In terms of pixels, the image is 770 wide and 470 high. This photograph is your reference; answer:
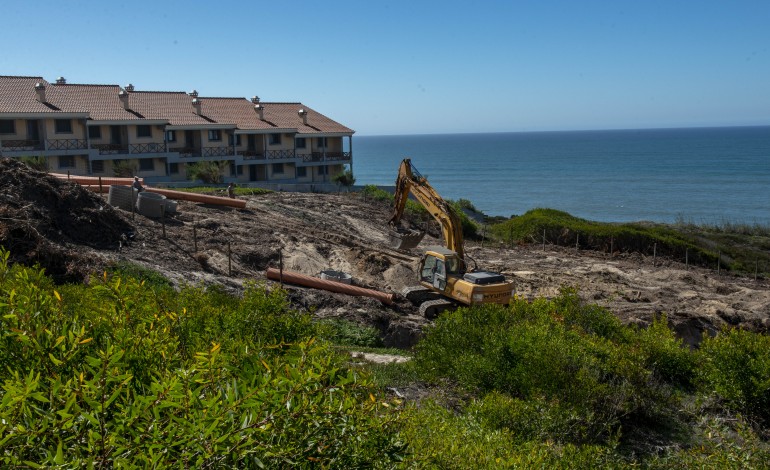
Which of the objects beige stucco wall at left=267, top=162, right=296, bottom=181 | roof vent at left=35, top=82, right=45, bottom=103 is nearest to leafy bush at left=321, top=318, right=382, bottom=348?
roof vent at left=35, top=82, right=45, bottom=103

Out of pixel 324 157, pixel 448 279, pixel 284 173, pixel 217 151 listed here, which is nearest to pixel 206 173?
pixel 217 151

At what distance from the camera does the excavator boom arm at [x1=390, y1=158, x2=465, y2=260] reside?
1072 inches

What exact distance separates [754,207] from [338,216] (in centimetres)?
6543

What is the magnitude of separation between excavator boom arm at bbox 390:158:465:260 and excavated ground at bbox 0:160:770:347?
8.71 feet

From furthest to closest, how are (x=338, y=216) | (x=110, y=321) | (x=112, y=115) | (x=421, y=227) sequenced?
(x=112, y=115) < (x=421, y=227) < (x=338, y=216) < (x=110, y=321)

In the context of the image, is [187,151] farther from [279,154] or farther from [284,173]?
[284,173]

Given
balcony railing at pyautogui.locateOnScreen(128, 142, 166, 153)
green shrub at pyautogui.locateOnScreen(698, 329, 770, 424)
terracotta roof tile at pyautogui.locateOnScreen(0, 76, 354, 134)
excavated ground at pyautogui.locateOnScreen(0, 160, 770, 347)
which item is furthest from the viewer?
balcony railing at pyautogui.locateOnScreen(128, 142, 166, 153)

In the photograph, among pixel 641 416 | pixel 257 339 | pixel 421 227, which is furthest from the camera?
pixel 421 227

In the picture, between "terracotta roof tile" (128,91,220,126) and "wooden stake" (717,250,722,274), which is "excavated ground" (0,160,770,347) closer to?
"wooden stake" (717,250,722,274)

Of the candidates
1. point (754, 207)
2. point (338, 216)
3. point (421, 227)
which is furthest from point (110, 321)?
point (754, 207)

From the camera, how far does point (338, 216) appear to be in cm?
4238

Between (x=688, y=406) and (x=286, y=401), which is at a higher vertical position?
(x=286, y=401)

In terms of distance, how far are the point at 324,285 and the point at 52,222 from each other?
29.0 ft

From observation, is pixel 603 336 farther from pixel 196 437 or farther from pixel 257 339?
pixel 196 437
